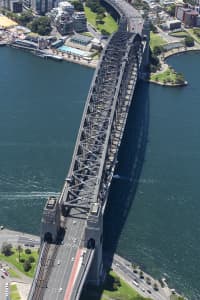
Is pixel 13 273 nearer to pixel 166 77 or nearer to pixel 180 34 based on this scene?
pixel 166 77

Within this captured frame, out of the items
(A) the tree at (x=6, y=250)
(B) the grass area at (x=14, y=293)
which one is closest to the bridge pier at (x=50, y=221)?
(B) the grass area at (x=14, y=293)

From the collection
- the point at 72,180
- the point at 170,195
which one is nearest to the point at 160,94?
the point at 170,195

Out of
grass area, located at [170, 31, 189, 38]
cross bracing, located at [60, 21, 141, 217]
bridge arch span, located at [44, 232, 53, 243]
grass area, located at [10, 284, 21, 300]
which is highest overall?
grass area, located at [170, 31, 189, 38]

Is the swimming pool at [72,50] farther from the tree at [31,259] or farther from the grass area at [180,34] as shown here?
the tree at [31,259]

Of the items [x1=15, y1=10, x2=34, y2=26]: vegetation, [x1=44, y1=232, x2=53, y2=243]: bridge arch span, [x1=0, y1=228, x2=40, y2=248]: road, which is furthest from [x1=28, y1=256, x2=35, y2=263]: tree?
[x1=15, y1=10, x2=34, y2=26]: vegetation

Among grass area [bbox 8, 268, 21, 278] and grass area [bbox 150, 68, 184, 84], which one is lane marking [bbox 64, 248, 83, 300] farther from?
grass area [bbox 150, 68, 184, 84]
